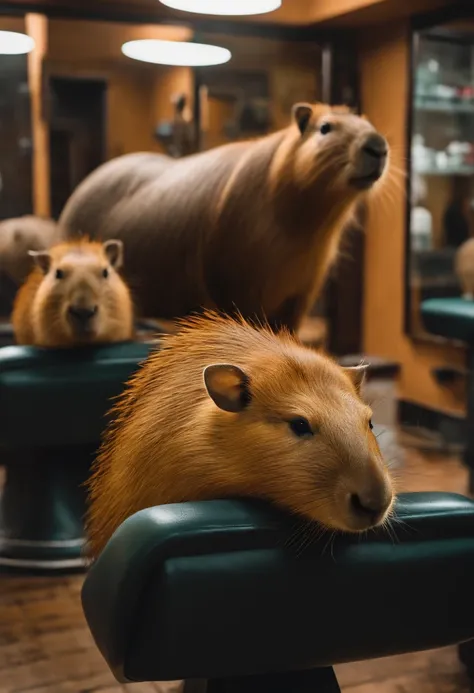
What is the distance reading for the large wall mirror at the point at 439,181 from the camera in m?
3.78

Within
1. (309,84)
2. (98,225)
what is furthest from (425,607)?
(309,84)

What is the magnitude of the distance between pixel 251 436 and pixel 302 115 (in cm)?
109

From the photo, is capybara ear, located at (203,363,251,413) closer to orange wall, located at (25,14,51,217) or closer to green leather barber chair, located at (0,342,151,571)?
green leather barber chair, located at (0,342,151,571)

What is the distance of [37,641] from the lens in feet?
6.40

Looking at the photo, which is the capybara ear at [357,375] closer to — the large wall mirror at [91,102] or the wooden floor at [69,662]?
the wooden floor at [69,662]

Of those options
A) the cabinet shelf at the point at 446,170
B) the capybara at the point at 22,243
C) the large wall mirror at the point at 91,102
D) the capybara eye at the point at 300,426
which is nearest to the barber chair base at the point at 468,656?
the capybara eye at the point at 300,426

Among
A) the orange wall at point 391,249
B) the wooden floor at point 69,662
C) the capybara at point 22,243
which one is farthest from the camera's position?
the orange wall at point 391,249

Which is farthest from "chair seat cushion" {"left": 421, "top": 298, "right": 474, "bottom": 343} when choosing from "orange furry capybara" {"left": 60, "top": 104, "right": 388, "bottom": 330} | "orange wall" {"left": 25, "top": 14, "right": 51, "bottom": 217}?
"orange wall" {"left": 25, "top": 14, "right": 51, "bottom": 217}

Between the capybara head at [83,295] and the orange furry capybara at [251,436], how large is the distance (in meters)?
0.80

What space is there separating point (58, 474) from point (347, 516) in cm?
143

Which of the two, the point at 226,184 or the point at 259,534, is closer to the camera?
the point at 259,534

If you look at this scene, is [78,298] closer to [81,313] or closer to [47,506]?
[81,313]

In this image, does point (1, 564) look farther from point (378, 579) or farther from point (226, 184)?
point (378, 579)

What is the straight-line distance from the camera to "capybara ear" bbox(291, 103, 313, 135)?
206 centimetres
